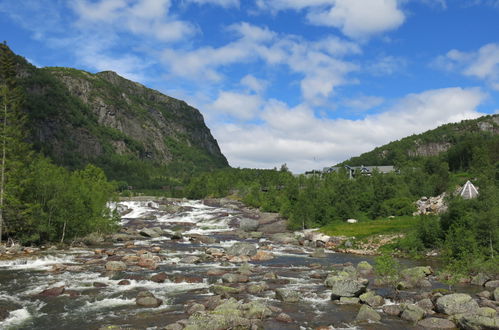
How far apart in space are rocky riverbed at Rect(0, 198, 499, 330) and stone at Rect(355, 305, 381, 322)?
5 centimetres

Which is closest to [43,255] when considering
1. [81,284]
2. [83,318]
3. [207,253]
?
[81,284]

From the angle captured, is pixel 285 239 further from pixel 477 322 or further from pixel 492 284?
pixel 477 322

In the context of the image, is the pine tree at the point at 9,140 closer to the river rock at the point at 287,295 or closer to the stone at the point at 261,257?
the stone at the point at 261,257

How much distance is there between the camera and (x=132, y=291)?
2955cm

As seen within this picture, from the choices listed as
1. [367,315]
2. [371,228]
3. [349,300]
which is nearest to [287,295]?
[349,300]

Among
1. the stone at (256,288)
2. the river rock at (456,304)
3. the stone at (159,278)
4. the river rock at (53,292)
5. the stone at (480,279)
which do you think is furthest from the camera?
the stone at (159,278)

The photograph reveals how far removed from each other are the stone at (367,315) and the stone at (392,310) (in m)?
1.22

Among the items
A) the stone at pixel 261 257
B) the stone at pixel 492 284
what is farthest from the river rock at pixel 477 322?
the stone at pixel 261 257

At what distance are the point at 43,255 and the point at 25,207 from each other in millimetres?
8619

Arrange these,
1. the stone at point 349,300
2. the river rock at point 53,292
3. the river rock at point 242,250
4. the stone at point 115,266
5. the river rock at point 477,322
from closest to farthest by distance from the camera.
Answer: the river rock at point 477,322 → the stone at point 349,300 → the river rock at point 53,292 → the stone at point 115,266 → the river rock at point 242,250

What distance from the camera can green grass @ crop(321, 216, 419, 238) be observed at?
61.9m

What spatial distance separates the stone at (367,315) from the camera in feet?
74.5

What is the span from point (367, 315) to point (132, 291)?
16.9 metres

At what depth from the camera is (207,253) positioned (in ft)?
167
